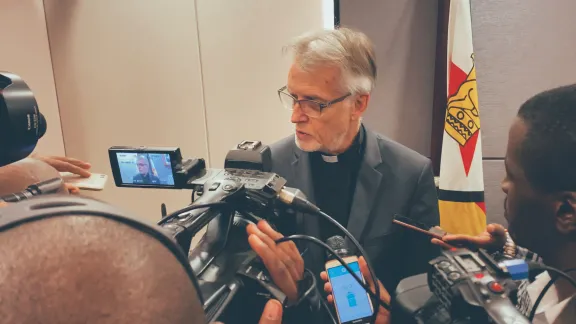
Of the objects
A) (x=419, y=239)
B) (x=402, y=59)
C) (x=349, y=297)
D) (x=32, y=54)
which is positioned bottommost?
(x=419, y=239)

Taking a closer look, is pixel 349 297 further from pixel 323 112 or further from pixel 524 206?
pixel 323 112

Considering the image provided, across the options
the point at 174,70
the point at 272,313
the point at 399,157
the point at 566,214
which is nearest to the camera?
the point at 272,313

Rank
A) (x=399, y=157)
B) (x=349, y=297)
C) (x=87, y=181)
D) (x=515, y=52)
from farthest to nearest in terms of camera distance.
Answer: (x=515, y=52) → (x=399, y=157) → (x=87, y=181) → (x=349, y=297)

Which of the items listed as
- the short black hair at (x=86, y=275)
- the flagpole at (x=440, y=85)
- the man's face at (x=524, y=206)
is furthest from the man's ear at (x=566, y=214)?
the flagpole at (x=440, y=85)

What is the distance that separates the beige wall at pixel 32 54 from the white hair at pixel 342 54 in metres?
1.25

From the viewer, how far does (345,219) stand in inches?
50.3

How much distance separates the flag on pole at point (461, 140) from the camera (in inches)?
68.8

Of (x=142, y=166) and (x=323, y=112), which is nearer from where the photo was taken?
(x=142, y=166)

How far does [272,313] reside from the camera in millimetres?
525

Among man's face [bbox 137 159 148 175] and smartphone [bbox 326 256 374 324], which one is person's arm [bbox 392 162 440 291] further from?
man's face [bbox 137 159 148 175]

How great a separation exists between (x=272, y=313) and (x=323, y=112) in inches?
31.9

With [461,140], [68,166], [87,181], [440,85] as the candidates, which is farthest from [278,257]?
[440,85]

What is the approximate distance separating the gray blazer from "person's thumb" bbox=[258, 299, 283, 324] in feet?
2.01

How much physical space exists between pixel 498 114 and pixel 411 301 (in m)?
1.57
